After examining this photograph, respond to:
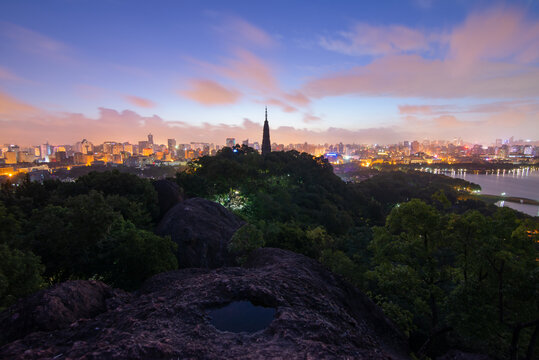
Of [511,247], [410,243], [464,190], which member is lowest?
[464,190]

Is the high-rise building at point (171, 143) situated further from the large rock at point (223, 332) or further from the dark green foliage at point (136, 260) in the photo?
the large rock at point (223, 332)

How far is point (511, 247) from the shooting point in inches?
242

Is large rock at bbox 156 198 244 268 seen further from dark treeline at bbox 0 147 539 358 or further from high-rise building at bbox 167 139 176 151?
high-rise building at bbox 167 139 176 151

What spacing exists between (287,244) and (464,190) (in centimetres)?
6151

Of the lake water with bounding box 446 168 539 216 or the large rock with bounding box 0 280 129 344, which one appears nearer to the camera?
the large rock with bounding box 0 280 129 344

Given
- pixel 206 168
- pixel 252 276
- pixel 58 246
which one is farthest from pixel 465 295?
pixel 206 168

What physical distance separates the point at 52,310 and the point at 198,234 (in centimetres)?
758

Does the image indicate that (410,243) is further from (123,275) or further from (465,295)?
(123,275)

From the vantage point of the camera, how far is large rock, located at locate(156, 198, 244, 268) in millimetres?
11578

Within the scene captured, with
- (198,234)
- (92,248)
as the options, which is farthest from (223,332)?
(198,234)

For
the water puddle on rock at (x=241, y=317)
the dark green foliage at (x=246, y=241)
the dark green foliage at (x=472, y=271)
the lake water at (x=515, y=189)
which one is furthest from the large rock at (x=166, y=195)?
the lake water at (x=515, y=189)

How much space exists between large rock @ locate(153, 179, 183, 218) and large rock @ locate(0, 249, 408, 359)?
39.3ft

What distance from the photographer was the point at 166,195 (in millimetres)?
17906

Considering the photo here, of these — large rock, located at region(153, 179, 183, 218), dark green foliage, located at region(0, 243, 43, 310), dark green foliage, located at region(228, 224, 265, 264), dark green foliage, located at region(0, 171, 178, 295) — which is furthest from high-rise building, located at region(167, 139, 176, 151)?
dark green foliage, located at region(0, 243, 43, 310)
